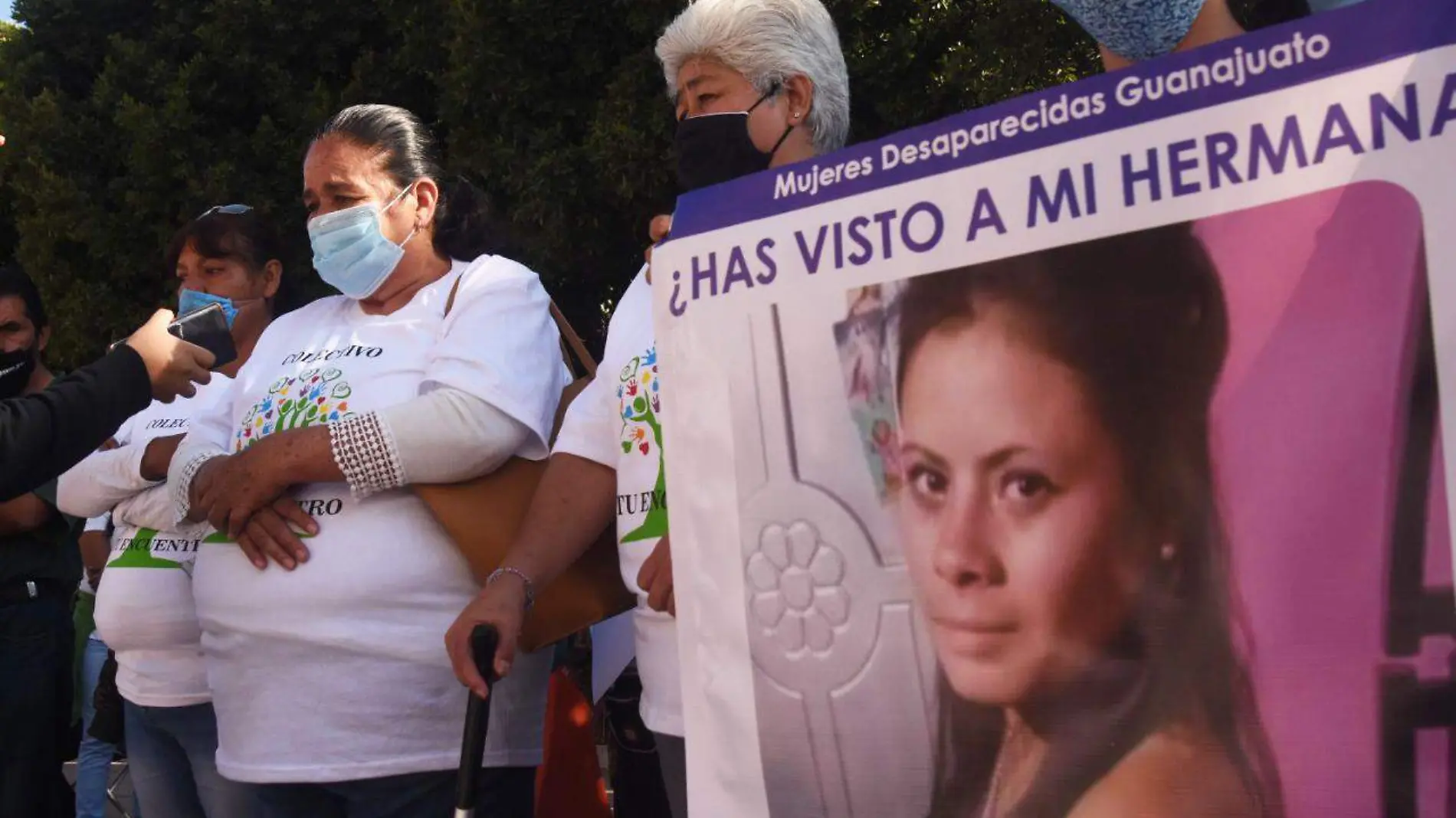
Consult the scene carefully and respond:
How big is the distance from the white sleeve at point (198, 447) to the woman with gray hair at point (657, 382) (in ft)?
2.59

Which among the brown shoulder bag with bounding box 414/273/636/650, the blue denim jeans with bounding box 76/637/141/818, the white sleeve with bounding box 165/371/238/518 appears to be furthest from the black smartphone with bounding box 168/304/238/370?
the blue denim jeans with bounding box 76/637/141/818

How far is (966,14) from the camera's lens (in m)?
7.10

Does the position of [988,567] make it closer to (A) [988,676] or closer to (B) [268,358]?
(A) [988,676]

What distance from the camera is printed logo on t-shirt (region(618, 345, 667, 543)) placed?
208 centimetres

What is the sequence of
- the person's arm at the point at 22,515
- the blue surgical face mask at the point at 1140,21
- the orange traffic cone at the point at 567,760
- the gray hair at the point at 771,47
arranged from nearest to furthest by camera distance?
the blue surgical face mask at the point at 1140,21
the gray hair at the point at 771,47
the orange traffic cone at the point at 567,760
the person's arm at the point at 22,515

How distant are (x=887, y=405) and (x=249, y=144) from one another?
9.58 meters

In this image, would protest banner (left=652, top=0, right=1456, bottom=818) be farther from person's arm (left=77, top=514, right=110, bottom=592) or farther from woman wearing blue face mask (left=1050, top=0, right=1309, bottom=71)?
person's arm (left=77, top=514, right=110, bottom=592)

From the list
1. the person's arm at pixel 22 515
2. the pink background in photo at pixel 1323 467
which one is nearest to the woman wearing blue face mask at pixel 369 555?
the pink background in photo at pixel 1323 467

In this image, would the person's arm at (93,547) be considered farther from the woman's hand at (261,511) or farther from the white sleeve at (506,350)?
the white sleeve at (506,350)

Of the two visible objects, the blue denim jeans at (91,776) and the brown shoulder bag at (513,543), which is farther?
the blue denim jeans at (91,776)

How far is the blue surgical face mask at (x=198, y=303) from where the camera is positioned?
3025 millimetres

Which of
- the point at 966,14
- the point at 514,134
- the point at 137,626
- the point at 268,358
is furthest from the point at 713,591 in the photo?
the point at 514,134

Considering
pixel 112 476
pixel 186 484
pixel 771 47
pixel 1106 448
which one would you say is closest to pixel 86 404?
pixel 186 484

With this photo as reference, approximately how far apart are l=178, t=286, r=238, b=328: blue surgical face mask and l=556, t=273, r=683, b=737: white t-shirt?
1127 mm
